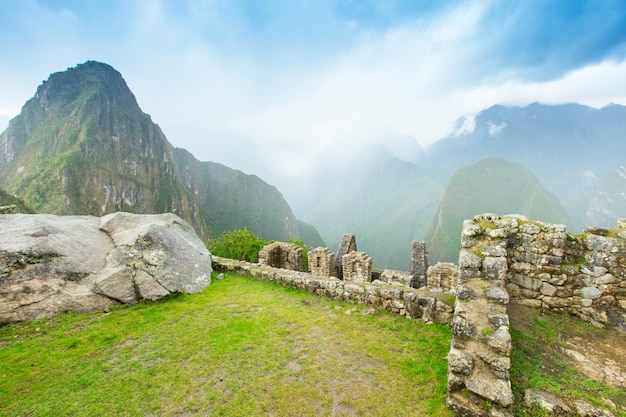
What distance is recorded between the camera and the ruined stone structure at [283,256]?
44.4 ft

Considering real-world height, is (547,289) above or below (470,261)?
below

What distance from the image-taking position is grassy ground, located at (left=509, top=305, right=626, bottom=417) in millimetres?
4129

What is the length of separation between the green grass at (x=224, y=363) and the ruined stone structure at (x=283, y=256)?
5842mm

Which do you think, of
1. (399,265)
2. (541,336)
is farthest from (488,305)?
(399,265)

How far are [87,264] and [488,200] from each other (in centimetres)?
20547

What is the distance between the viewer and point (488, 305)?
518 centimetres

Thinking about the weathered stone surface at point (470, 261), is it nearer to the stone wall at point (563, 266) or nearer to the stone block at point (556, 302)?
the stone wall at point (563, 266)

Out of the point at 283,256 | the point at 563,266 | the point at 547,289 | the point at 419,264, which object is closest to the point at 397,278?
the point at 419,264

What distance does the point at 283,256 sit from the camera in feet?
48.0

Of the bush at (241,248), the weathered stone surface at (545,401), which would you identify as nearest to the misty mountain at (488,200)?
the bush at (241,248)

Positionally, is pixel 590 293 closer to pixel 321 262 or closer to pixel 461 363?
pixel 461 363

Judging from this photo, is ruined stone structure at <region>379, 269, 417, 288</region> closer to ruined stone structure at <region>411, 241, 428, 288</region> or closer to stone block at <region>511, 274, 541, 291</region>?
ruined stone structure at <region>411, 241, 428, 288</region>

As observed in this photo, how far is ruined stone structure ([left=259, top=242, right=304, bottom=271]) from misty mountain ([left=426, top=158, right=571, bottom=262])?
12602cm

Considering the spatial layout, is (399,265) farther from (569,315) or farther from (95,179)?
(95,179)
